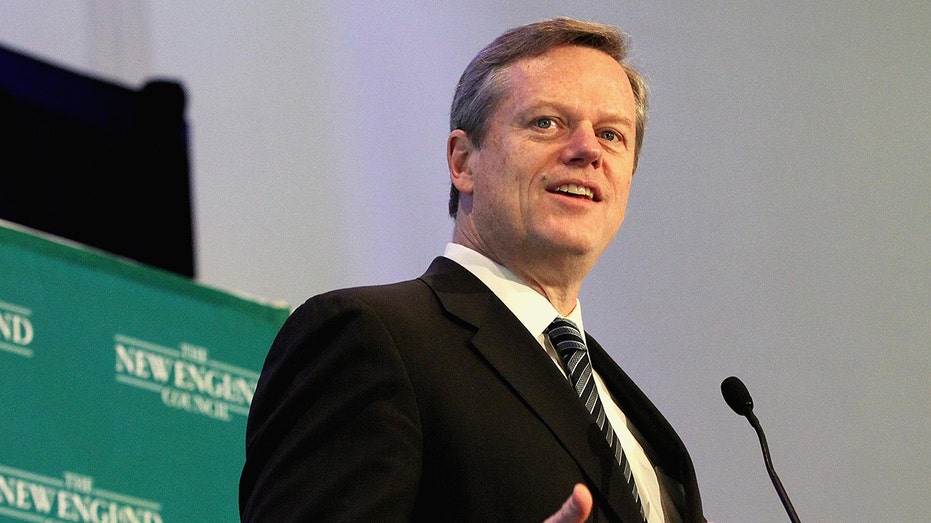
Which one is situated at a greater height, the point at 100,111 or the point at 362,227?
the point at 100,111

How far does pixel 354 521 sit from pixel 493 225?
759 millimetres

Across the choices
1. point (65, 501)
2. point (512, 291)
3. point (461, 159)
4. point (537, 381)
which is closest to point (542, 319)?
point (512, 291)

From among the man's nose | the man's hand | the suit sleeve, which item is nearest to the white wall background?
the man's nose

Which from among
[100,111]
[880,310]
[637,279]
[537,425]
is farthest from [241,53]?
[537,425]

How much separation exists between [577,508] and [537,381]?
1.64 ft

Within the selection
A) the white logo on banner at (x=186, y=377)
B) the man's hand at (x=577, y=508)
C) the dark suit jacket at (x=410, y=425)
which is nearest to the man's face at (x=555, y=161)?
the dark suit jacket at (x=410, y=425)

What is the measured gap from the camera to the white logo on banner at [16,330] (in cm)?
290

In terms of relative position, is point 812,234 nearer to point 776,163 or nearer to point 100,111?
point 776,163

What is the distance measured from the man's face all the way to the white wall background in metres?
1.90

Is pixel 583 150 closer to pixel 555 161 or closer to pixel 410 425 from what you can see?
pixel 555 161

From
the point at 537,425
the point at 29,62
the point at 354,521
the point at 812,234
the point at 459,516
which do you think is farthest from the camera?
the point at 812,234

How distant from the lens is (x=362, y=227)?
457cm

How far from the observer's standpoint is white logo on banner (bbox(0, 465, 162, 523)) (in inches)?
109

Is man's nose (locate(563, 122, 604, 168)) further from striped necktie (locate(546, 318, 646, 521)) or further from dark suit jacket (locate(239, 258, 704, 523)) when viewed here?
dark suit jacket (locate(239, 258, 704, 523))
